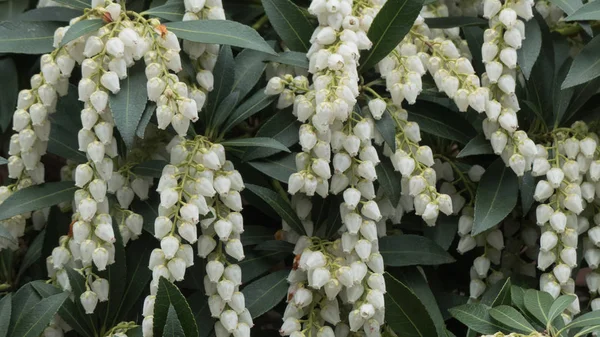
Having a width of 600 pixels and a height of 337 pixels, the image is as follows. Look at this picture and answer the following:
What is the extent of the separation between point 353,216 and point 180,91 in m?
0.36

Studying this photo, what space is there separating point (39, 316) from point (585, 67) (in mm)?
1078

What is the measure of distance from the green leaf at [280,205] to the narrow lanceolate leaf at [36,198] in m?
0.35

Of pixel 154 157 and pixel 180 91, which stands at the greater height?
pixel 180 91

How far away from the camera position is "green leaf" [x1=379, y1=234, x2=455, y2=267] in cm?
171

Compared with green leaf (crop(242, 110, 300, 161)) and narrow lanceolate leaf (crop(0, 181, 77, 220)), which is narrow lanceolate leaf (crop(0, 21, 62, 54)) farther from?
green leaf (crop(242, 110, 300, 161))

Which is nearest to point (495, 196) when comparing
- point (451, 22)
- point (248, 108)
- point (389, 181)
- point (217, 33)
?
point (389, 181)

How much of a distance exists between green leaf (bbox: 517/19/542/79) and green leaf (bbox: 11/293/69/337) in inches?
36.0

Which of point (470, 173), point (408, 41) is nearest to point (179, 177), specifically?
point (408, 41)

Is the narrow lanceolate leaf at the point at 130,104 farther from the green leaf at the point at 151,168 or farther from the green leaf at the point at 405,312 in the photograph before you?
the green leaf at the point at 405,312

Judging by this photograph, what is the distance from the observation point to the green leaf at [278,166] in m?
1.67

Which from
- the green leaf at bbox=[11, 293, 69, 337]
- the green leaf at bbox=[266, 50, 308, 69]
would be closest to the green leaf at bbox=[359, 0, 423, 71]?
the green leaf at bbox=[266, 50, 308, 69]

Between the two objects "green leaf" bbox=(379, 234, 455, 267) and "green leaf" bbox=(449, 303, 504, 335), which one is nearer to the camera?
"green leaf" bbox=(449, 303, 504, 335)

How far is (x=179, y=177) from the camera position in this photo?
1.54m

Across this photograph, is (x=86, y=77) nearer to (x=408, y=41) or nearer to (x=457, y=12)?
(x=408, y=41)
